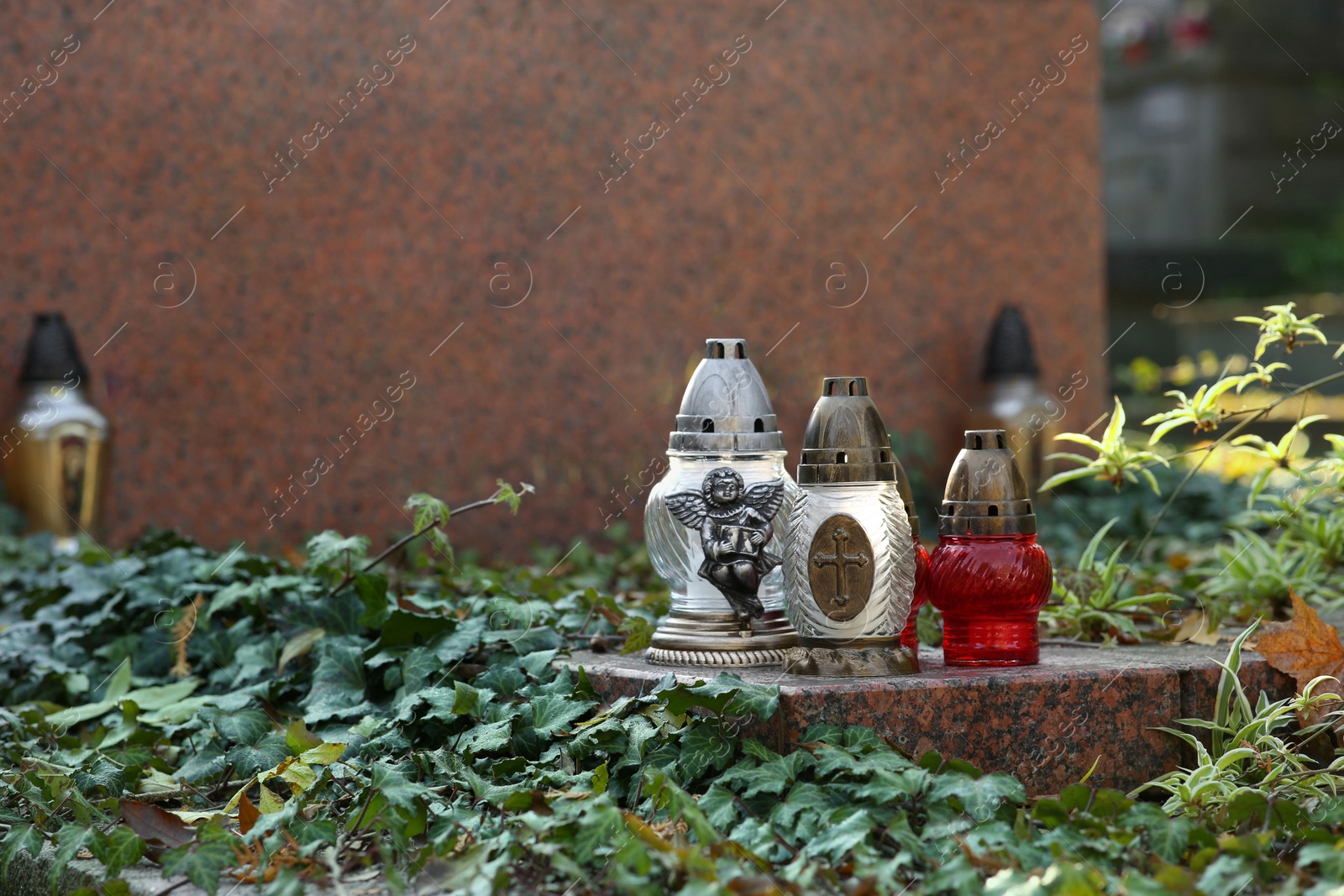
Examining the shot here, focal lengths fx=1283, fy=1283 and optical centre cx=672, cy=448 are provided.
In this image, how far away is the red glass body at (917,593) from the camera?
2094mm

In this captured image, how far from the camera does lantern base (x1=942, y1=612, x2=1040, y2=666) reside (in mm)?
2117

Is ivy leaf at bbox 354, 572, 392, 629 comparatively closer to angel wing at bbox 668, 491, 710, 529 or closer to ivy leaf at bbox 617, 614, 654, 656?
ivy leaf at bbox 617, 614, 654, 656

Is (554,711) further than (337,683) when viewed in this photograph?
No

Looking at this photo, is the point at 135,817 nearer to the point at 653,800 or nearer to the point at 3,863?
the point at 3,863

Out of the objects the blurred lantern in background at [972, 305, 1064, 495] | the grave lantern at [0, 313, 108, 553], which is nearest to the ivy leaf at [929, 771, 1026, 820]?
the grave lantern at [0, 313, 108, 553]

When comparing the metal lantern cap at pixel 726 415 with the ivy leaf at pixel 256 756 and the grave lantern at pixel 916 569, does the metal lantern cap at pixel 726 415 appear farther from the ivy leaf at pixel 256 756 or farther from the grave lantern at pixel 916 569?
the ivy leaf at pixel 256 756

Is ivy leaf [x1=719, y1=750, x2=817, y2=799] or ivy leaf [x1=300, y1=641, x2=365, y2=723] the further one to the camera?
ivy leaf [x1=300, y1=641, x2=365, y2=723]

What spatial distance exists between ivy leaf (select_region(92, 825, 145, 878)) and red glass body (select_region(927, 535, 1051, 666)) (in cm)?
126

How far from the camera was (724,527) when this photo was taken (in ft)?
7.07

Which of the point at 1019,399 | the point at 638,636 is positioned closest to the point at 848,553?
the point at 638,636

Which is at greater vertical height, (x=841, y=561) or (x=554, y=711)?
(x=841, y=561)

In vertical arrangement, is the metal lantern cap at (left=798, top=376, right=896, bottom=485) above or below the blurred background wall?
below

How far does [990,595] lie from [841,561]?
26 centimetres

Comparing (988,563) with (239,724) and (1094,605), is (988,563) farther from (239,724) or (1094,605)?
(239,724)
